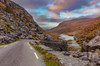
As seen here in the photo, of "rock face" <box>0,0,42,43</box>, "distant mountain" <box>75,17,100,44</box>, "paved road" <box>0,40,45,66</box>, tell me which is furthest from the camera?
"rock face" <box>0,0,42,43</box>

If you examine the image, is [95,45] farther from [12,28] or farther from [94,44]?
[12,28]

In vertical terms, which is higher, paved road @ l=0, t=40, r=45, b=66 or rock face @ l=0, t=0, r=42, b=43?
rock face @ l=0, t=0, r=42, b=43

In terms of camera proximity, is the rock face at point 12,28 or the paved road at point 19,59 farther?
the rock face at point 12,28

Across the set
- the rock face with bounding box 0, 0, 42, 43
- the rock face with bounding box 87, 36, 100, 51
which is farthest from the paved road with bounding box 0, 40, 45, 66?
the rock face with bounding box 0, 0, 42, 43

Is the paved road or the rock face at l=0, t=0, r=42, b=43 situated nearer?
the paved road

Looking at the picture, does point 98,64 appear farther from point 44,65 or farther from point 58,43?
point 58,43

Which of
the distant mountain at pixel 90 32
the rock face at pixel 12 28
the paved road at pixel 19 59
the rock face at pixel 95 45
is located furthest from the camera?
the rock face at pixel 12 28

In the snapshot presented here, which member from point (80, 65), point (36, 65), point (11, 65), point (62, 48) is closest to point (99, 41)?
point (62, 48)

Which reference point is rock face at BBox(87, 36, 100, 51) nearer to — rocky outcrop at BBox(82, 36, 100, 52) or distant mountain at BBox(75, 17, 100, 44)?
rocky outcrop at BBox(82, 36, 100, 52)

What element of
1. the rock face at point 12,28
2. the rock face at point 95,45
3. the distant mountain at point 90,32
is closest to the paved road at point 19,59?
the rock face at point 95,45

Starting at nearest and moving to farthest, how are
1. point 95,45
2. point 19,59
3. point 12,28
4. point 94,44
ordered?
point 19,59 → point 95,45 → point 94,44 → point 12,28

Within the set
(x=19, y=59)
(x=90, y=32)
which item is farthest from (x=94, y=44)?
(x=90, y=32)

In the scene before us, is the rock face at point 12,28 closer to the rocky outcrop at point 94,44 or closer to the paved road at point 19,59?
the paved road at point 19,59

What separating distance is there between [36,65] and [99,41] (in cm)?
1313
